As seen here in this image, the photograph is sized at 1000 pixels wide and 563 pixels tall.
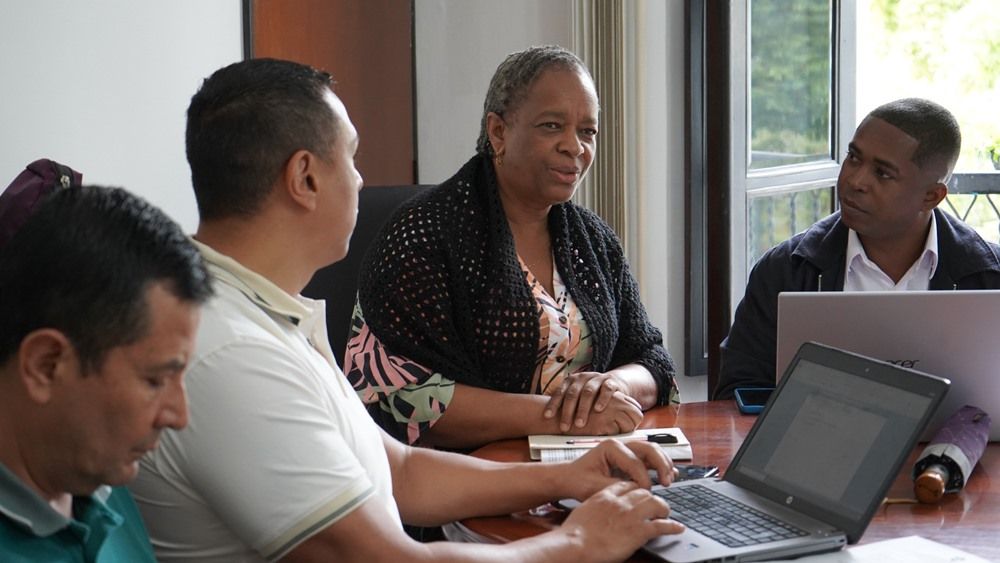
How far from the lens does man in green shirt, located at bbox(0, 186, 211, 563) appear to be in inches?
38.9

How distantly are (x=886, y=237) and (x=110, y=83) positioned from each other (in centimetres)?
166

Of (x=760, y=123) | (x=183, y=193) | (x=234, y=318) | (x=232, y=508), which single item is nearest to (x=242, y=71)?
(x=234, y=318)

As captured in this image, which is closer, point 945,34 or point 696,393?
point 696,393

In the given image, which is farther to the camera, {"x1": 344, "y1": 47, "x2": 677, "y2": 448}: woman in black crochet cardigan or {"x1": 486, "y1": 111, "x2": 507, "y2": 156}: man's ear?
{"x1": 486, "y1": 111, "x2": 507, "y2": 156}: man's ear

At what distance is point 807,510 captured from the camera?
4.81 ft

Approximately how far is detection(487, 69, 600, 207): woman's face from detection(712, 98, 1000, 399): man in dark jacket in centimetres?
46

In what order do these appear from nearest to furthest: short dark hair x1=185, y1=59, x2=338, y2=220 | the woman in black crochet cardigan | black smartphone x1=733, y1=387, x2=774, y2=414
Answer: short dark hair x1=185, y1=59, x2=338, y2=220 < the woman in black crochet cardigan < black smartphone x1=733, y1=387, x2=774, y2=414

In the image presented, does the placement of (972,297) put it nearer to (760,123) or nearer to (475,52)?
(760,123)

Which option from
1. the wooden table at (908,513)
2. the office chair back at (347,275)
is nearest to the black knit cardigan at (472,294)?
the wooden table at (908,513)

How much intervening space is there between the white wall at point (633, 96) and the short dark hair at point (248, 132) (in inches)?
90.5

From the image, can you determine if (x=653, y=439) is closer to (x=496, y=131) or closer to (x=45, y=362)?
(x=496, y=131)

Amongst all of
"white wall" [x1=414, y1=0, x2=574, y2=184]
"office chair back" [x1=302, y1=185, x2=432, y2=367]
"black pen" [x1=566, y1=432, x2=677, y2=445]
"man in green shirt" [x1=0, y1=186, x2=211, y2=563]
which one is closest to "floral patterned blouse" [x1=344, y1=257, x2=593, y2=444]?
"black pen" [x1=566, y1=432, x2=677, y2=445]

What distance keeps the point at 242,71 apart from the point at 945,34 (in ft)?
22.0

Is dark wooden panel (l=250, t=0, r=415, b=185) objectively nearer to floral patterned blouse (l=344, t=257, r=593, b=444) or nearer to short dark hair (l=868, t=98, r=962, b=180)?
floral patterned blouse (l=344, t=257, r=593, b=444)
